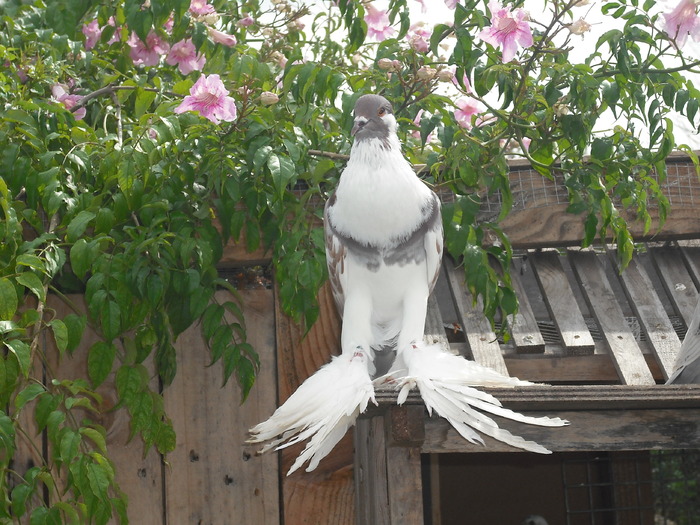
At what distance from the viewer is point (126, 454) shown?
117 inches

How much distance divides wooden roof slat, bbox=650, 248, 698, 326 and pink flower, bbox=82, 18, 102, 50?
2.23 metres

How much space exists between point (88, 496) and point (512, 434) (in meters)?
1.10

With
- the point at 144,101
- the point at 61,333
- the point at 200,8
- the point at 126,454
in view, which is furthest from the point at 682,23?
the point at 126,454

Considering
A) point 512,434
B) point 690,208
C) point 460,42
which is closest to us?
point 512,434

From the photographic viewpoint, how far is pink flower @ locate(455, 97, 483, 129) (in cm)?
303

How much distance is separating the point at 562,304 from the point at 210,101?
139cm

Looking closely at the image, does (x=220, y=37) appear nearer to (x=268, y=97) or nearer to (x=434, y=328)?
(x=268, y=97)

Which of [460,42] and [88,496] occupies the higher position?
[460,42]

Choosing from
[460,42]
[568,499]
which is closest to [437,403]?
[460,42]

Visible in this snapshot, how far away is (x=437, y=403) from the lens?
1.97 metres

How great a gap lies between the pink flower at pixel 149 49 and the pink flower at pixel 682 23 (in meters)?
1.68

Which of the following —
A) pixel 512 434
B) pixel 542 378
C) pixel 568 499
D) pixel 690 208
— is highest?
pixel 690 208

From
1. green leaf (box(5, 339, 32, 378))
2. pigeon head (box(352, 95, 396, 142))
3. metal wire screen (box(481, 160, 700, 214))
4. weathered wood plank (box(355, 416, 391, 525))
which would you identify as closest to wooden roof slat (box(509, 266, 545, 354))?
metal wire screen (box(481, 160, 700, 214))

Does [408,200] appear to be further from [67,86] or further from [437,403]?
[67,86]
